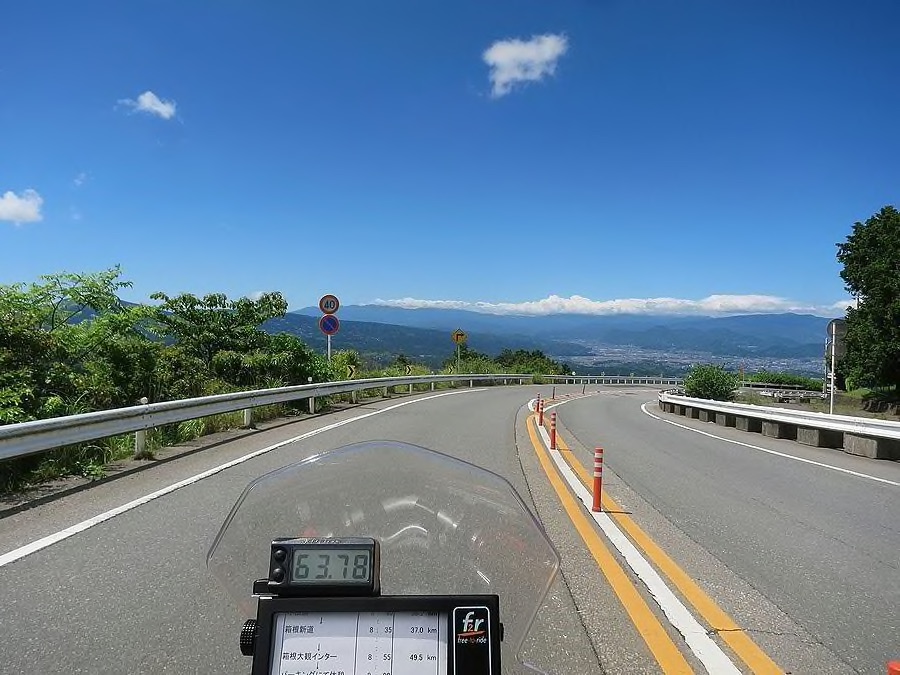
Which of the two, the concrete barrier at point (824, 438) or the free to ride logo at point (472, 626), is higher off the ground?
the free to ride logo at point (472, 626)

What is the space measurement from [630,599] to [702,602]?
49 cm

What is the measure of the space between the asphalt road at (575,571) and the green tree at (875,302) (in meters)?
28.9

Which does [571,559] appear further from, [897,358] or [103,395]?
[897,358]

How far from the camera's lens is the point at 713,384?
34406mm

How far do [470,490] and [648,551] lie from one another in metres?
3.85

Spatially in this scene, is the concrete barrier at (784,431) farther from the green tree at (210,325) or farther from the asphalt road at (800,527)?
the green tree at (210,325)

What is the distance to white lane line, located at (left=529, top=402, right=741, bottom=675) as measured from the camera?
377cm

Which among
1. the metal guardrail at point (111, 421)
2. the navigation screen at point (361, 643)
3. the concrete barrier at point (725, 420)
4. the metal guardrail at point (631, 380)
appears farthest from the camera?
the metal guardrail at point (631, 380)

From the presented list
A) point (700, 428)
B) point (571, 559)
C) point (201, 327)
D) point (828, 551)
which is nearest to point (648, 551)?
point (571, 559)

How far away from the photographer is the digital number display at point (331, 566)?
2.28 meters

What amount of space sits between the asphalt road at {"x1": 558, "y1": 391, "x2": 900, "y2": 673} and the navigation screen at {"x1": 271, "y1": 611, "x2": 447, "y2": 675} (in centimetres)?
263

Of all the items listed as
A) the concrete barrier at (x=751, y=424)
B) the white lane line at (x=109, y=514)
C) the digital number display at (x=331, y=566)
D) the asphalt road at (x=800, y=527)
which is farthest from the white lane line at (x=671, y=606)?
the concrete barrier at (x=751, y=424)

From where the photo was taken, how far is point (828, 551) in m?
6.24

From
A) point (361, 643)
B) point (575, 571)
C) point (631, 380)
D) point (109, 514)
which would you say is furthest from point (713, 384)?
point (631, 380)
